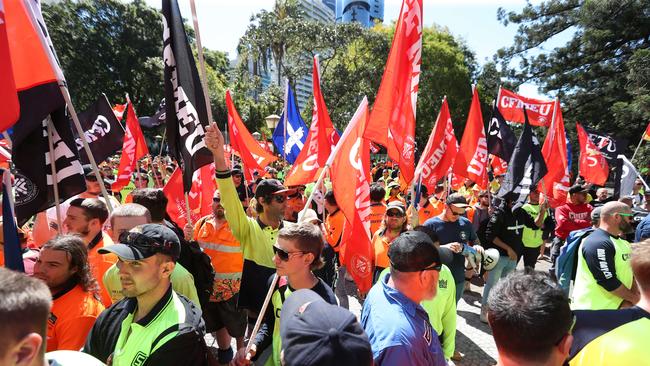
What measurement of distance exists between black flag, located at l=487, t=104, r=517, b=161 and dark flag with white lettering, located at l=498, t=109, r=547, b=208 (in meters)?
1.49

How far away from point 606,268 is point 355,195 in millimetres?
2161

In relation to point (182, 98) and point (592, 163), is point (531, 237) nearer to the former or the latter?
point (592, 163)

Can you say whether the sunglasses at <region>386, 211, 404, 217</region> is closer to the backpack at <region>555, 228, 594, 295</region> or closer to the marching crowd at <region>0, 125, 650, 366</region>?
the marching crowd at <region>0, 125, 650, 366</region>

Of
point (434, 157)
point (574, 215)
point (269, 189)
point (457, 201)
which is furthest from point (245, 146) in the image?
point (574, 215)

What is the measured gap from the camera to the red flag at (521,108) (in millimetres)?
9914

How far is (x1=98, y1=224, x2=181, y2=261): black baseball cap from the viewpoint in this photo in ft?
6.74

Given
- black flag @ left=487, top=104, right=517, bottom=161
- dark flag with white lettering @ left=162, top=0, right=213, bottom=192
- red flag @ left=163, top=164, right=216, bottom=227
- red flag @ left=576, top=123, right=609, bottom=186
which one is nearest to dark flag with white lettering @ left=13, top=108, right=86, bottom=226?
dark flag with white lettering @ left=162, top=0, right=213, bottom=192

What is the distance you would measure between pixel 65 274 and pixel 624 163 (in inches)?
352

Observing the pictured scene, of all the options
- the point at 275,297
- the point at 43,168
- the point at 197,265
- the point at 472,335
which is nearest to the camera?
the point at 275,297

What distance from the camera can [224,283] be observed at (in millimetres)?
4176

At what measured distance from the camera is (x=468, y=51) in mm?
36438

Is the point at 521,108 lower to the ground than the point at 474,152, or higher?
higher

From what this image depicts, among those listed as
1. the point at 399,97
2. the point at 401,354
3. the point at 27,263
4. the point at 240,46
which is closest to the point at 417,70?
the point at 399,97

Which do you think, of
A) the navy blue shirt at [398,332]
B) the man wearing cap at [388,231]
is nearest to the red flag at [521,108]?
the man wearing cap at [388,231]
